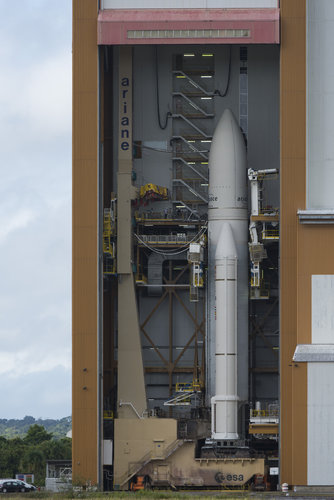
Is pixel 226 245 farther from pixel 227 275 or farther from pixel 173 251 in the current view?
pixel 173 251

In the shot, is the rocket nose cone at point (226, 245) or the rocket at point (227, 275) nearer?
the rocket at point (227, 275)

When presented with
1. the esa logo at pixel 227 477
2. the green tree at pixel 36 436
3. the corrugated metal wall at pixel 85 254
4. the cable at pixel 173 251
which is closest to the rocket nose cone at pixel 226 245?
the cable at pixel 173 251

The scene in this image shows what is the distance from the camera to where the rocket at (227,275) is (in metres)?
58.8

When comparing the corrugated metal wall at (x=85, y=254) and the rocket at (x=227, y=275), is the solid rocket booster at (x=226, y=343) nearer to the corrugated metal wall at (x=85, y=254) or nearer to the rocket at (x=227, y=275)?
the rocket at (x=227, y=275)

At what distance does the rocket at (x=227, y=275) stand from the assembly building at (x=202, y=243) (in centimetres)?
8

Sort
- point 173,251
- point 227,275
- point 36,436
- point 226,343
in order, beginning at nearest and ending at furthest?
point 226,343, point 227,275, point 173,251, point 36,436

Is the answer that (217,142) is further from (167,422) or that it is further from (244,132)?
(167,422)

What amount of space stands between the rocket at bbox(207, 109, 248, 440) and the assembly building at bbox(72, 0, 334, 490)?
0.27ft

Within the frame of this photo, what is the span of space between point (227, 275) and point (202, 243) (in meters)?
2.62

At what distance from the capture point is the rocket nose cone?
2343 inches

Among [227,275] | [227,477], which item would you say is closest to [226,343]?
[227,275]

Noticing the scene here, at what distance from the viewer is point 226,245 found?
59.6 meters

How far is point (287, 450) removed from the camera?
56.8 metres

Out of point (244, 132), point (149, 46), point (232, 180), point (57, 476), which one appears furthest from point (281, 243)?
point (57, 476)
